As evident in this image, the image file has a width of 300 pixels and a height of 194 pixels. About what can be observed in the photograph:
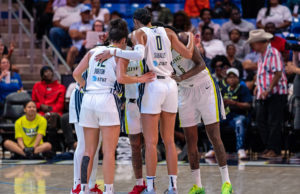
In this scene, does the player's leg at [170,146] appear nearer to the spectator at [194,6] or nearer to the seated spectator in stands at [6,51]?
the seated spectator in stands at [6,51]

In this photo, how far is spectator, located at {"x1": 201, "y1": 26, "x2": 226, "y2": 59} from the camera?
11.9 metres

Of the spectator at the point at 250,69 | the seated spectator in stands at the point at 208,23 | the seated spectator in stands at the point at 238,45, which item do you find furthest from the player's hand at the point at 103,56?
the seated spectator in stands at the point at 208,23

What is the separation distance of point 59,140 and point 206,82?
5.31m

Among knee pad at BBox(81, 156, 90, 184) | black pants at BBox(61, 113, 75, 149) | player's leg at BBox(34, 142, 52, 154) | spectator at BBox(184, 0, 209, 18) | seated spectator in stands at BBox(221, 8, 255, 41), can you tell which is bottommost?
player's leg at BBox(34, 142, 52, 154)

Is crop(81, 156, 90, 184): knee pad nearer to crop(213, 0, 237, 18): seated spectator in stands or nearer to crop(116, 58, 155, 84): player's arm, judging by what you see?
crop(116, 58, 155, 84): player's arm

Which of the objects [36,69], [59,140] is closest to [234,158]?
[59,140]

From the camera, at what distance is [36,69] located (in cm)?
1336

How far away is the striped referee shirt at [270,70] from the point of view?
9836 millimetres

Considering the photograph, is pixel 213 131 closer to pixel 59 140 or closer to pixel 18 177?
pixel 18 177

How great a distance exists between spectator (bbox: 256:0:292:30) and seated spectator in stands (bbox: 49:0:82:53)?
4.18 meters

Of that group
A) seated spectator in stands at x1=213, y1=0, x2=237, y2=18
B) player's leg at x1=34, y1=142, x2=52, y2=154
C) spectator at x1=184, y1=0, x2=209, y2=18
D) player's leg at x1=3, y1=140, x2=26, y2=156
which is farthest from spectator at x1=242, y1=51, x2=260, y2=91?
player's leg at x1=3, y1=140, x2=26, y2=156

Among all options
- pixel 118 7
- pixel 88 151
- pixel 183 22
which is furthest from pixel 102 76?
pixel 118 7

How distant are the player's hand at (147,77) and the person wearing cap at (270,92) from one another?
4203 millimetres

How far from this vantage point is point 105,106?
5.66 meters
